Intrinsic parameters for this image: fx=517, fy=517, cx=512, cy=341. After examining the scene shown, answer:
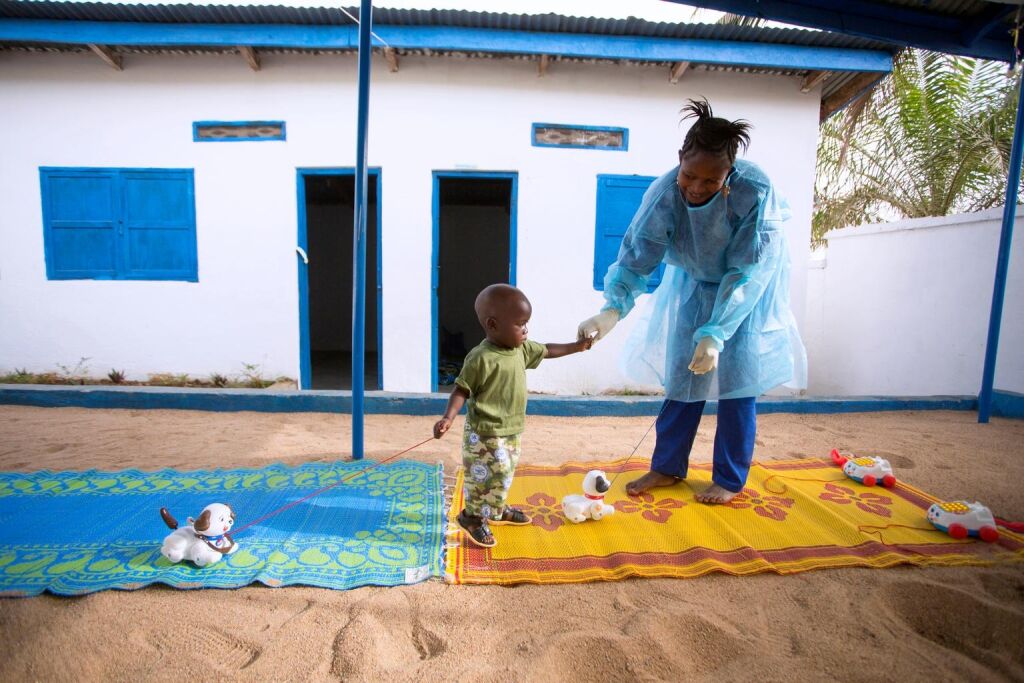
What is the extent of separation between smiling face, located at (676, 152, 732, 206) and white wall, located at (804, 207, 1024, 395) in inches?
174

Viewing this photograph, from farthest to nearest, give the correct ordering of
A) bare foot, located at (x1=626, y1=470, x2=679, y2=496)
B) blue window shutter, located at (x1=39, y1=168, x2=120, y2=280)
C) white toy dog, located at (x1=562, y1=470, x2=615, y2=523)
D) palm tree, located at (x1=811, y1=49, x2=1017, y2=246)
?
palm tree, located at (x1=811, y1=49, x2=1017, y2=246)
blue window shutter, located at (x1=39, y1=168, x2=120, y2=280)
bare foot, located at (x1=626, y1=470, x2=679, y2=496)
white toy dog, located at (x1=562, y1=470, x2=615, y2=523)

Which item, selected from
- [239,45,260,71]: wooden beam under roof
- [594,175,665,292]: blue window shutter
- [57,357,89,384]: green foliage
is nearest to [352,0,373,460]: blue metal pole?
[239,45,260,71]: wooden beam under roof

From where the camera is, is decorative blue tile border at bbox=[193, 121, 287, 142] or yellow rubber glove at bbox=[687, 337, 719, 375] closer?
yellow rubber glove at bbox=[687, 337, 719, 375]

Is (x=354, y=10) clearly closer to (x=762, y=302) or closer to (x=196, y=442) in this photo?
(x=196, y=442)

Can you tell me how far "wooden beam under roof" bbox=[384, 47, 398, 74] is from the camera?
489 cm

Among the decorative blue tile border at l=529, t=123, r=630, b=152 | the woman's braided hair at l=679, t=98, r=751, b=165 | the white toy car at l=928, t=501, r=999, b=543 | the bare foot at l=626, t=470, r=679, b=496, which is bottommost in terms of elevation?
the bare foot at l=626, t=470, r=679, b=496

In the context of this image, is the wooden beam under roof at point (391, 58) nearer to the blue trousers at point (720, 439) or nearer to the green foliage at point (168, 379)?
the green foliage at point (168, 379)

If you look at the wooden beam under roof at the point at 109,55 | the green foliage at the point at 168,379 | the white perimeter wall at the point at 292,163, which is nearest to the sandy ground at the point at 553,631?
the white perimeter wall at the point at 292,163

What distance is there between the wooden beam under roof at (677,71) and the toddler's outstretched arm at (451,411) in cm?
443

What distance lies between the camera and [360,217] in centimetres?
309

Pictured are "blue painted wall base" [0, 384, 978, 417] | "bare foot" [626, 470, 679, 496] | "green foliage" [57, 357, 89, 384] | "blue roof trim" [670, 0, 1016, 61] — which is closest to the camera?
"bare foot" [626, 470, 679, 496]

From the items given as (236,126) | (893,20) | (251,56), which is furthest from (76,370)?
(893,20)

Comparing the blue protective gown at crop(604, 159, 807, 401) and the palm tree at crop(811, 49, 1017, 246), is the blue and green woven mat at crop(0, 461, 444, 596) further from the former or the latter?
the palm tree at crop(811, 49, 1017, 246)

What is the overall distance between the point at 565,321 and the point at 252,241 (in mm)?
3322
